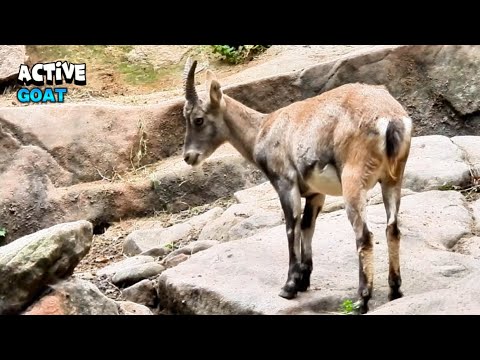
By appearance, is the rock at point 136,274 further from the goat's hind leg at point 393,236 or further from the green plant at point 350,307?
the goat's hind leg at point 393,236

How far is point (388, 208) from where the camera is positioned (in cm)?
718

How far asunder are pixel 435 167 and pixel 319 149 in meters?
3.32

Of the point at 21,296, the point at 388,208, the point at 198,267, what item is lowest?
the point at 198,267

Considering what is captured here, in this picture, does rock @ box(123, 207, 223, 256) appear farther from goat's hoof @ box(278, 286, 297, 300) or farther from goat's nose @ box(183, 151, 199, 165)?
goat's hoof @ box(278, 286, 297, 300)

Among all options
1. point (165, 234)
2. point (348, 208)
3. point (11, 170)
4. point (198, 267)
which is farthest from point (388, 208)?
point (11, 170)

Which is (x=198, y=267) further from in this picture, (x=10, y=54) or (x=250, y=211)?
(x=10, y=54)

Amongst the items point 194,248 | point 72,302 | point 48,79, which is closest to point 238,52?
point 48,79

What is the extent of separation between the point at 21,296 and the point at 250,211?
4205 mm

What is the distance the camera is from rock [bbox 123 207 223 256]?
420 inches

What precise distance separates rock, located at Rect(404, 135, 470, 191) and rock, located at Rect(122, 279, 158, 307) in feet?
11.7

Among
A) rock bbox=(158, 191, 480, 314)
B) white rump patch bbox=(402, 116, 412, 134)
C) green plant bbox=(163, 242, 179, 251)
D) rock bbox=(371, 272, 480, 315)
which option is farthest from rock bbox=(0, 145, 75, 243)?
rock bbox=(371, 272, 480, 315)

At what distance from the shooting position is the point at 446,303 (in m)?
5.74

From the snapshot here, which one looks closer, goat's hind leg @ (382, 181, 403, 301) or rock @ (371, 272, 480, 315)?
rock @ (371, 272, 480, 315)
